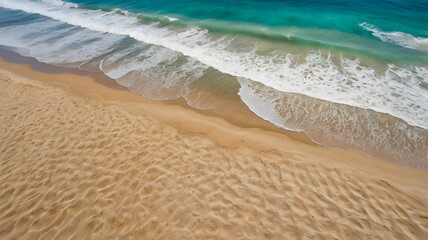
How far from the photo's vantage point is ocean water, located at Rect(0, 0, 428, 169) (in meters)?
8.24

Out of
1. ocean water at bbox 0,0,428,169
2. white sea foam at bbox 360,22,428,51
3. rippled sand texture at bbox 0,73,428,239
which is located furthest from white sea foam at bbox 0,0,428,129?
rippled sand texture at bbox 0,73,428,239

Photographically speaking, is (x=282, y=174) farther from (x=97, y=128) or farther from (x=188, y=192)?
(x=97, y=128)

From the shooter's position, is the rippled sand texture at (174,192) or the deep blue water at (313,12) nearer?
the rippled sand texture at (174,192)

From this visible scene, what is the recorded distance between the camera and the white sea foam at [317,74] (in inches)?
347

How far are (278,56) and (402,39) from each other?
268 inches

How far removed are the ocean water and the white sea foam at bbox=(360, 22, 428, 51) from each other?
5 cm

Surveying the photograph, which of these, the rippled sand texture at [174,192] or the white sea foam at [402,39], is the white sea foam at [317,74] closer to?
the white sea foam at [402,39]

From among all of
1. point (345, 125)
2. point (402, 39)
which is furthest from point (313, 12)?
point (345, 125)

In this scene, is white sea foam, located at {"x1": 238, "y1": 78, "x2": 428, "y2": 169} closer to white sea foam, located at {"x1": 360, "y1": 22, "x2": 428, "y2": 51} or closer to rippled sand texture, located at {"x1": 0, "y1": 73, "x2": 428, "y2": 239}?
rippled sand texture, located at {"x1": 0, "y1": 73, "x2": 428, "y2": 239}

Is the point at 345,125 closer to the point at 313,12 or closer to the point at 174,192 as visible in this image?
the point at 174,192

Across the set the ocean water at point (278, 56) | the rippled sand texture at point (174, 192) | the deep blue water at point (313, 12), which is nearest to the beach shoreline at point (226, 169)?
the rippled sand texture at point (174, 192)

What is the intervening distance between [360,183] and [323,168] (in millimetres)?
868

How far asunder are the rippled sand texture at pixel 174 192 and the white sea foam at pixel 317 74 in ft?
11.9

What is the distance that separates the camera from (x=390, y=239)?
5.01 m
